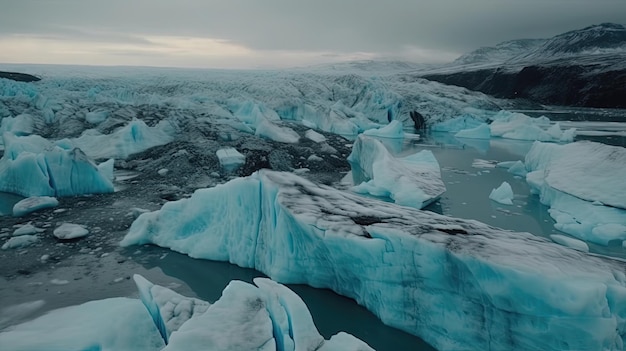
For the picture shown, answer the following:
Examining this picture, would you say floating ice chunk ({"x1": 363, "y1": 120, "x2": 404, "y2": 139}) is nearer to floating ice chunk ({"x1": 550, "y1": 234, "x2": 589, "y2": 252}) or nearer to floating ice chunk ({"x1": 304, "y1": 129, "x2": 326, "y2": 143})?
floating ice chunk ({"x1": 304, "y1": 129, "x2": 326, "y2": 143})

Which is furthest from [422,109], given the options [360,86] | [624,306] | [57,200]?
[624,306]

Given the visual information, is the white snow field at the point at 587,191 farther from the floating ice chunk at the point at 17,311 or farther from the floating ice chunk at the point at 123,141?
the floating ice chunk at the point at 123,141

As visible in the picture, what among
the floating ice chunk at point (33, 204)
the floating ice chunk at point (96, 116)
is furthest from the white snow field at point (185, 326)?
the floating ice chunk at point (96, 116)

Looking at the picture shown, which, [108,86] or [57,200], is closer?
[57,200]

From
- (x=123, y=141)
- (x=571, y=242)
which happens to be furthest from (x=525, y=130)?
(x=123, y=141)

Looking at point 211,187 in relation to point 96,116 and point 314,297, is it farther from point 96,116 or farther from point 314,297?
point 96,116

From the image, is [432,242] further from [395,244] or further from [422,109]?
[422,109]
